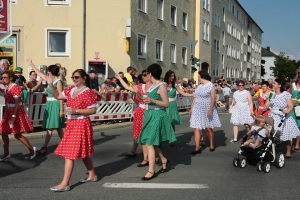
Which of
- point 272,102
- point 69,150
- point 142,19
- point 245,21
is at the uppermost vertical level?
point 245,21

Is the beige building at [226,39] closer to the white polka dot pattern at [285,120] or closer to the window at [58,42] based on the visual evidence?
the window at [58,42]

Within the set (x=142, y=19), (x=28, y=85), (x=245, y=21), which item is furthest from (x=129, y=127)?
(x=245, y=21)

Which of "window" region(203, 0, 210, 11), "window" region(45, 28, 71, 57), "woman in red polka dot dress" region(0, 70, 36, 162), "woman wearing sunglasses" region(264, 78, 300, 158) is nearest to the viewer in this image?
"woman in red polka dot dress" region(0, 70, 36, 162)

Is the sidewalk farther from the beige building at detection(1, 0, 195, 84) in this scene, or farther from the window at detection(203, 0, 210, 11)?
the window at detection(203, 0, 210, 11)

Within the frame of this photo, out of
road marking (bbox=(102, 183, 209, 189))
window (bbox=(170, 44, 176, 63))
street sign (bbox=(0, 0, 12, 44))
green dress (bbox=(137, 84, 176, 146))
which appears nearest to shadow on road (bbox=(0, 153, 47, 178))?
road marking (bbox=(102, 183, 209, 189))

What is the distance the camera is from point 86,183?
20.0 ft

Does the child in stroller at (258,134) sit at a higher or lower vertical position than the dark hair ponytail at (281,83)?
lower

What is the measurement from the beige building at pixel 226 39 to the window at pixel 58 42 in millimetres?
16119

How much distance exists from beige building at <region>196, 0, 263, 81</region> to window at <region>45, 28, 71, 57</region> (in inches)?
635

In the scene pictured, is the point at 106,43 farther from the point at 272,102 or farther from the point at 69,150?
the point at 69,150

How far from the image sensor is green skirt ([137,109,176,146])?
20.9 ft

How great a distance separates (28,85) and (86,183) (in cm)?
625

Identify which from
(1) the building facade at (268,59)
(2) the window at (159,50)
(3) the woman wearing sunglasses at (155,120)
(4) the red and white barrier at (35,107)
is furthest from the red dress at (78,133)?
(1) the building facade at (268,59)

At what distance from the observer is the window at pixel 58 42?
21.4 meters
